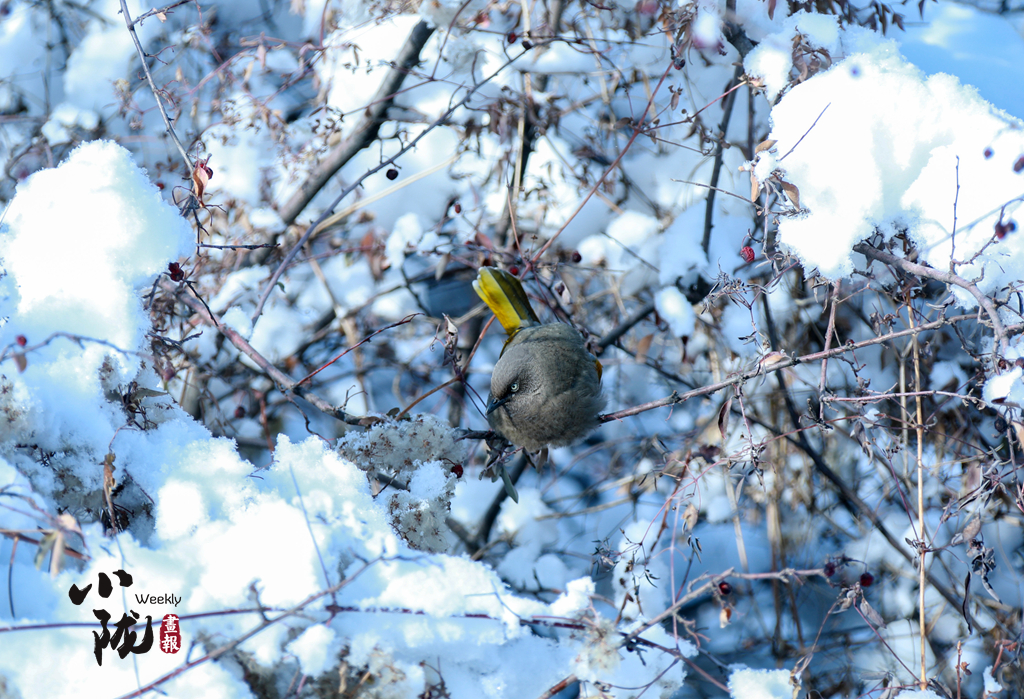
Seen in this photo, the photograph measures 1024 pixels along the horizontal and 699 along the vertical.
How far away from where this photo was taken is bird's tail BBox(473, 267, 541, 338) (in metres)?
3.31

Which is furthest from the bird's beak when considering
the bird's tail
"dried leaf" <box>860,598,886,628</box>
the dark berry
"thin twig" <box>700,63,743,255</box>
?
"dried leaf" <box>860,598,886,628</box>

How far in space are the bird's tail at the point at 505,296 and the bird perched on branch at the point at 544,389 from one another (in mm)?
10

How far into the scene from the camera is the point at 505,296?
133 inches

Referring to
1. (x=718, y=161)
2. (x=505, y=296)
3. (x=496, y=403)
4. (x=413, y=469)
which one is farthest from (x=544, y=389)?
(x=718, y=161)

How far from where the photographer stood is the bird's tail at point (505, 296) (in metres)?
3.31

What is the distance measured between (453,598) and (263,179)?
305 cm

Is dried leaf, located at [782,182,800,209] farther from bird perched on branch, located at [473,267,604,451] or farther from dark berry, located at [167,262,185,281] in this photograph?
dark berry, located at [167,262,185,281]

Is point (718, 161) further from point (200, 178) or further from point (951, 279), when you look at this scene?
point (200, 178)

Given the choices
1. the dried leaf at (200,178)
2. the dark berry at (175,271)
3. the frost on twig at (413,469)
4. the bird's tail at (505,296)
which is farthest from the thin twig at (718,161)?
the dark berry at (175,271)

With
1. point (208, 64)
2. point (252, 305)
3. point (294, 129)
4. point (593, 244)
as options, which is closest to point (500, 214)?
point (593, 244)

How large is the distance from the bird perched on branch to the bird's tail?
0.03ft

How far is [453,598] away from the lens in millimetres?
1546

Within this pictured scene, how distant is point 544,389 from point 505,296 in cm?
63

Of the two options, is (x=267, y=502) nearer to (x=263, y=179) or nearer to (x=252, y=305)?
(x=252, y=305)
